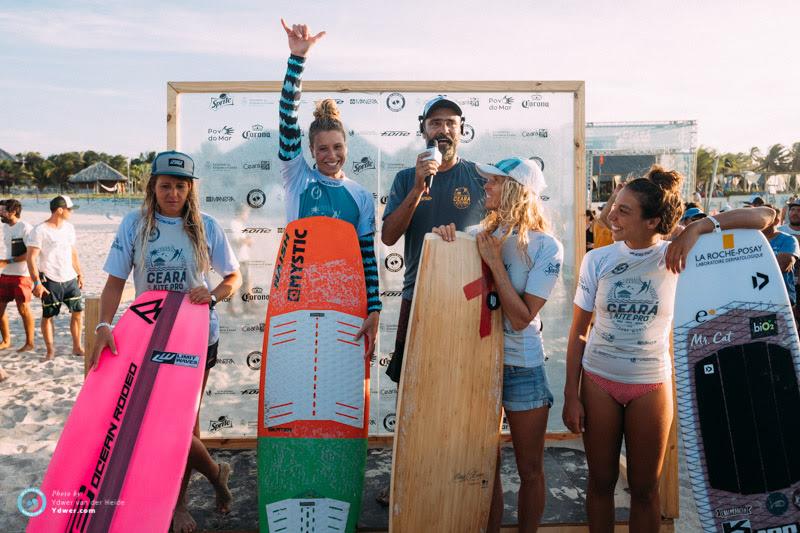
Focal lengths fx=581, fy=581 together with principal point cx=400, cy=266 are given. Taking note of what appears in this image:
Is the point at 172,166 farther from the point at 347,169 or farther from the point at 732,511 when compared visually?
the point at 732,511

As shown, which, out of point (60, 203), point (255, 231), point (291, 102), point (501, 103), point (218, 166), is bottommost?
point (255, 231)

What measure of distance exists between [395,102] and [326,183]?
989 mm

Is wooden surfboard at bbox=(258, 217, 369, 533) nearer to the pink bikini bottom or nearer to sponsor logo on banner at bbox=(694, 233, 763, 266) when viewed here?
the pink bikini bottom

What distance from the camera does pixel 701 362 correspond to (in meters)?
2.40

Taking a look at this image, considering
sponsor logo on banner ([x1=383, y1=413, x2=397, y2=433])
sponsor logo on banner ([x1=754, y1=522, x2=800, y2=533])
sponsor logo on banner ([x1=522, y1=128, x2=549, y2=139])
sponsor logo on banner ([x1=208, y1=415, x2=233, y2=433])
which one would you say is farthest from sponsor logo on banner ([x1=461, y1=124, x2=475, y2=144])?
sponsor logo on banner ([x1=754, y1=522, x2=800, y2=533])

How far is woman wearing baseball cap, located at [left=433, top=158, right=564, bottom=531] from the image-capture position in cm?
222

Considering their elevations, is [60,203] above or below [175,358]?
above

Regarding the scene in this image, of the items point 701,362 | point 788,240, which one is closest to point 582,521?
point 701,362

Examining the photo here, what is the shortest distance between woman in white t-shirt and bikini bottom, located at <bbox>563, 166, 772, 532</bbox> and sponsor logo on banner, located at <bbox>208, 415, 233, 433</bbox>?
223 centimetres

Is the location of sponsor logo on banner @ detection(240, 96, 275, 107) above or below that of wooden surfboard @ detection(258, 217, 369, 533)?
above

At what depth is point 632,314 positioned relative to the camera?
2.26 m

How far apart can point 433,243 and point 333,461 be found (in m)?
1.09

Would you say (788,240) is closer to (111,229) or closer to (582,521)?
(582,521)

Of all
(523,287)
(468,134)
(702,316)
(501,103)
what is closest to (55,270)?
(468,134)
